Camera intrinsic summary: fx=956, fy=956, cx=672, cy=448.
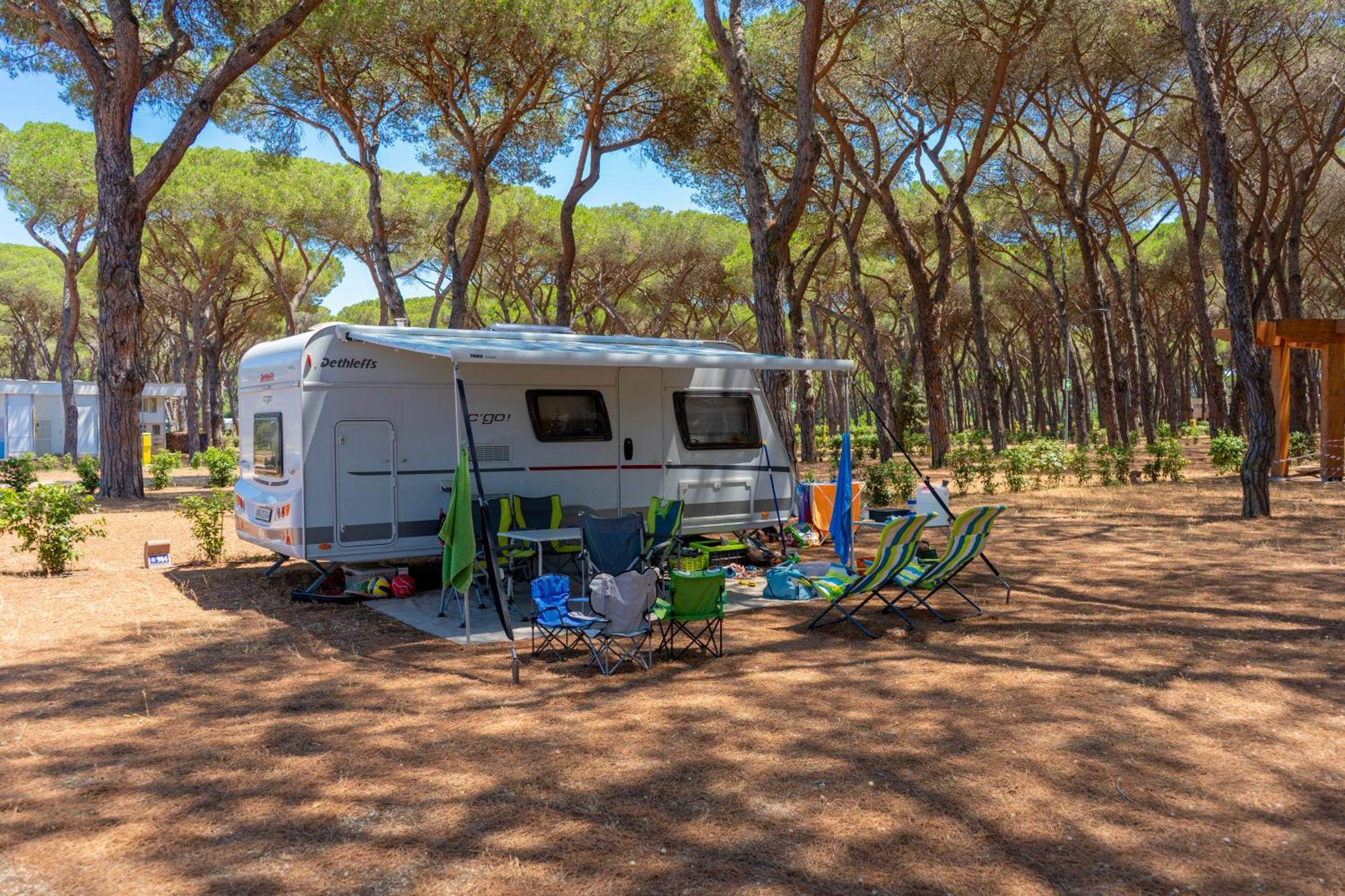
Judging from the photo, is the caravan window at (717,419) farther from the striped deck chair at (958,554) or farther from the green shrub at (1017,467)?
the green shrub at (1017,467)

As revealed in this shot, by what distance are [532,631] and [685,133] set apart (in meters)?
10.9

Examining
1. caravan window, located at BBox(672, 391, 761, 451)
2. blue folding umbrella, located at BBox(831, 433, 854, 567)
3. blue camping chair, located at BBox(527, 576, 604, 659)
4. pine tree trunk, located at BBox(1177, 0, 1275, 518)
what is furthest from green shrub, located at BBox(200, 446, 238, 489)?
pine tree trunk, located at BBox(1177, 0, 1275, 518)

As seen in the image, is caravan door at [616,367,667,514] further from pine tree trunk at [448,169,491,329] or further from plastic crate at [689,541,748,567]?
pine tree trunk at [448,169,491,329]

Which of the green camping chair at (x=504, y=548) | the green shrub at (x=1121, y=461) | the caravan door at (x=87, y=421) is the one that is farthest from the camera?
the caravan door at (x=87, y=421)

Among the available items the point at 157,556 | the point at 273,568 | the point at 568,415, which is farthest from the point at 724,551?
the point at 157,556

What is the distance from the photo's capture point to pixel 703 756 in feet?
12.5

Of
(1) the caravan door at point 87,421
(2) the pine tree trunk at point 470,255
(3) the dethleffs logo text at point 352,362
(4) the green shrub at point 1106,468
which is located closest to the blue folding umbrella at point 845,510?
(3) the dethleffs logo text at point 352,362

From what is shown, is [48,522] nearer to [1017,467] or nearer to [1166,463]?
[1017,467]

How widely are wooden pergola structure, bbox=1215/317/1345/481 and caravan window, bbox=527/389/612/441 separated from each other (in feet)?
31.4

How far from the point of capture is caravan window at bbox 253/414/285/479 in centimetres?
709

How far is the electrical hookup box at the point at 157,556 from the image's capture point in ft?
27.4

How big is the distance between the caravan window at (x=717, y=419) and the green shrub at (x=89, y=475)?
31.5ft

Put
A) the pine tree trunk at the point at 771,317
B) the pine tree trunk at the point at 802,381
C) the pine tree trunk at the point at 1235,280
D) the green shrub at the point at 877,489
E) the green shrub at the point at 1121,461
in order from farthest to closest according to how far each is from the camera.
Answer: the pine tree trunk at the point at 802,381 < the green shrub at the point at 1121,461 < the green shrub at the point at 877,489 < the pine tree trunk at the point at 771,317 < the pine tree trunk at the point at 1235,280

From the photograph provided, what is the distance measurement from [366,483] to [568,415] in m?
1.73
